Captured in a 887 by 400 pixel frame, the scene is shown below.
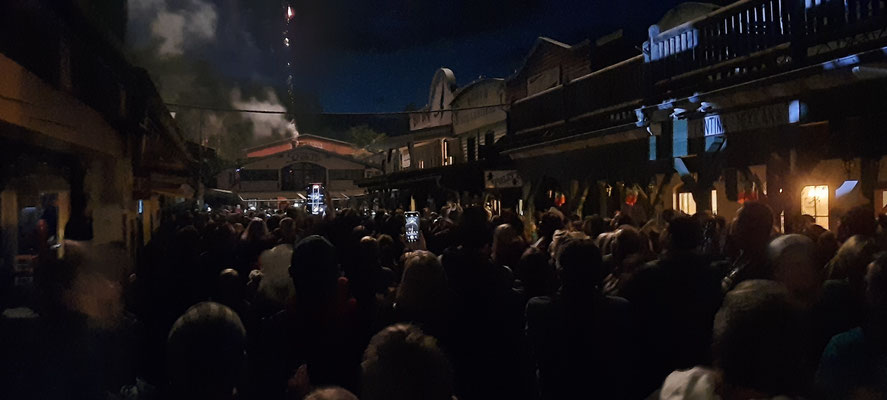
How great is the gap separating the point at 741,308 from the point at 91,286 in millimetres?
3085

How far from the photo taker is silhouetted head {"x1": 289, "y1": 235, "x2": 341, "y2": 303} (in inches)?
154

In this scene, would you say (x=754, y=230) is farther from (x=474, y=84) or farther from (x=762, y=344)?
(x=474, y=84)

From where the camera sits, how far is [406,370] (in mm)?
2389

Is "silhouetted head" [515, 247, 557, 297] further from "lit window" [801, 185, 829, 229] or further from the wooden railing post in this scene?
"lit window" [801, 185, 829, 229]

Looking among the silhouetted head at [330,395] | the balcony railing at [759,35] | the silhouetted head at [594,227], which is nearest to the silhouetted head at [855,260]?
the silhouetted head at [330,395]

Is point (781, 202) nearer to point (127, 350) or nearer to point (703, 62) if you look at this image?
point (703, 62)

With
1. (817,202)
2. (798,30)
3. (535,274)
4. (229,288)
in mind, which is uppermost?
(798,30)

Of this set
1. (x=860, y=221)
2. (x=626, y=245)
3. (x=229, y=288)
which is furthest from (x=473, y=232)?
(x=860, y=221)

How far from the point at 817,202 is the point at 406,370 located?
43.2 feet

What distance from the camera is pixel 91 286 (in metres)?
3.75

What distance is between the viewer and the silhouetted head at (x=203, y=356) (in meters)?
2.94

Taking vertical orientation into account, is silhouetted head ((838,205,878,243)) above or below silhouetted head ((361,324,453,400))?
above

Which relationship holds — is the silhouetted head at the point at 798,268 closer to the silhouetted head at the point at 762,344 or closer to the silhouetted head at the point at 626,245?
the silhouetted head at the point at 626,245

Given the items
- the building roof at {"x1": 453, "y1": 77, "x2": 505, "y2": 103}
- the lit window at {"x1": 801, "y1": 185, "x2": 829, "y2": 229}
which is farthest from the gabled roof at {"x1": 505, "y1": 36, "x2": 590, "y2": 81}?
the lit window at {"x1": 801, "y1": 185, "x2": 829, "y2": 229}
